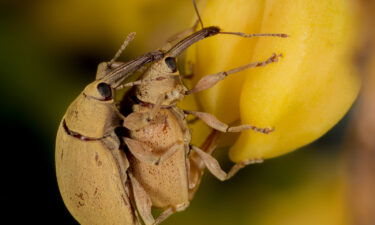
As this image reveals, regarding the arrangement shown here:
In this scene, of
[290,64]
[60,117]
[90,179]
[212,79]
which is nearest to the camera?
[290,64]

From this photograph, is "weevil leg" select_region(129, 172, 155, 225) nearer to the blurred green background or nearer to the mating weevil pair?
the mating weevil pair

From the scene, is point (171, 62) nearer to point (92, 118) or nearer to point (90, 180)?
point (92, 118)

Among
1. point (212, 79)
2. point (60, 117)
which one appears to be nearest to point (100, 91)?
point (212, 79)

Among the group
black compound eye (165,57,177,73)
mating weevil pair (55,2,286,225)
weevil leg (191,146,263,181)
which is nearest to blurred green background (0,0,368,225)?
weevil leg (191,146,263,181)

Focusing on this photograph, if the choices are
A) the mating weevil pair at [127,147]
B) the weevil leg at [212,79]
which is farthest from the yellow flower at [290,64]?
the mating weevil pair at [127,147]

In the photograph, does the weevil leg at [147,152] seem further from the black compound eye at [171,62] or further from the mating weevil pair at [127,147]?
the black compound eye at [171,62]

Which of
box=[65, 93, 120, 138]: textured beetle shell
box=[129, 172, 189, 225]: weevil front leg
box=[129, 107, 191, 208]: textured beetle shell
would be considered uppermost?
box=[65, 93, 120, 138]: textured beetle shell

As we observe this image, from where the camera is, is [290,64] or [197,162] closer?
[290,64]

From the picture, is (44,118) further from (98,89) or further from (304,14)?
(304,14)
